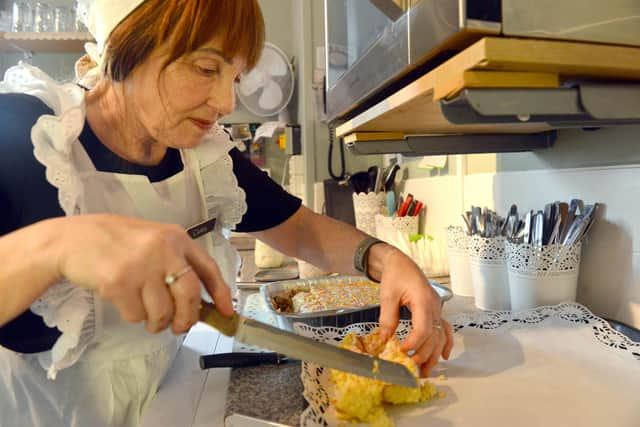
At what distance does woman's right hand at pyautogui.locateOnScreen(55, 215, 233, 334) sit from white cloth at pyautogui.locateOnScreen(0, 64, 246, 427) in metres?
0.19

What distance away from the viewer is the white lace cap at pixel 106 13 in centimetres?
58

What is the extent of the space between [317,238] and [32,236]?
1.68ft

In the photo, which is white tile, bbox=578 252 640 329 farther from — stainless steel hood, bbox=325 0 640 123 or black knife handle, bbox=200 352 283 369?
black knife handle, bbox=200 352 283 369

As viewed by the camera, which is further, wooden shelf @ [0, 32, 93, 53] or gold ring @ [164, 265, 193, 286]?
wooden shelf @ [0, 32, 93, 53]

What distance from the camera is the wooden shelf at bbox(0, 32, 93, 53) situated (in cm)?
208

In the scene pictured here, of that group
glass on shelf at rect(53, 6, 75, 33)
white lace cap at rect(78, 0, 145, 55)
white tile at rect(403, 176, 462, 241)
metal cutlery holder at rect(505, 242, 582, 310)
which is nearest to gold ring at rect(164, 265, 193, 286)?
white lace cap at rect(78, 0, 145, 55)

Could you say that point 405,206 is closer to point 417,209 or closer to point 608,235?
point 417,209

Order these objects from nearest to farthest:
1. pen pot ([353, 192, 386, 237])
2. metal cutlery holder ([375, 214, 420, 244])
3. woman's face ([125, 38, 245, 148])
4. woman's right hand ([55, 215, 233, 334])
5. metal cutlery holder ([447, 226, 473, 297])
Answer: woman's right hand ([55, 215, 233, 334]), woman's face ([125, 38, 245, 148]), metal cutlery holder ([447, 226, 473, 297]), metal cutlery holder ([375, 214, 420, 244]), pen pot ([353, 192, 386, 237])

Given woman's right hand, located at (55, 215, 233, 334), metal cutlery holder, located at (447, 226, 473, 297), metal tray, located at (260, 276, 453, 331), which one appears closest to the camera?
woman's right hand, located at (55, 215, 233, 334)

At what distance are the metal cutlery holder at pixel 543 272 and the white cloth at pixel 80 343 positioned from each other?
55cm

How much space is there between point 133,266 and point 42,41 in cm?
225

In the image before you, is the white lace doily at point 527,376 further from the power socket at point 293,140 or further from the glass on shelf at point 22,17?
the glass on shelf at point 22,17

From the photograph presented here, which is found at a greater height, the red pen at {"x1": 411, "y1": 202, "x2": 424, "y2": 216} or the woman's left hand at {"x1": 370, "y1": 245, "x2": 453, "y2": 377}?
the red pen at {"x1": 411, "y1": 202, "x2": 424, "y2": 216}

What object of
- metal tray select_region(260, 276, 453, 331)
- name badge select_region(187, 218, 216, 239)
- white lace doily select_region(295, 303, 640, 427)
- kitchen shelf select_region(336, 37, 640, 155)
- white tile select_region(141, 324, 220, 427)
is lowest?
white tile select_region(141, 324, 220, 427)
